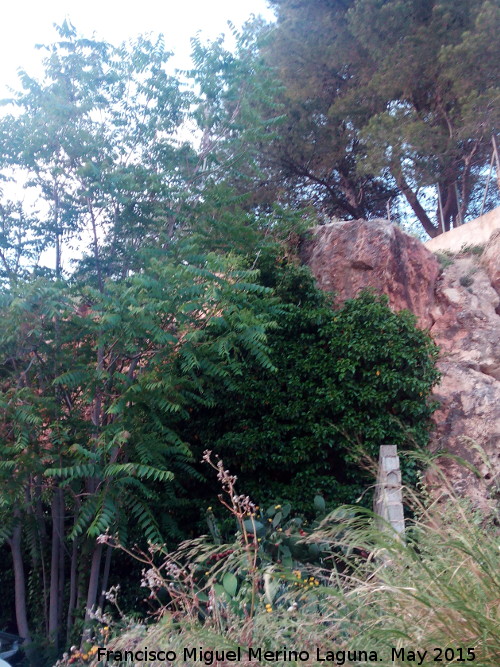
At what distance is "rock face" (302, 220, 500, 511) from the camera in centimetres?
971

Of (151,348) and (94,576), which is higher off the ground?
(151,348)

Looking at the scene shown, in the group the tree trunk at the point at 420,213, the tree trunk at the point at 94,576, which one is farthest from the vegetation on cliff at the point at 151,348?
the tree trunk at the point at 420,213

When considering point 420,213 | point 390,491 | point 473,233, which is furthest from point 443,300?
point 420,213

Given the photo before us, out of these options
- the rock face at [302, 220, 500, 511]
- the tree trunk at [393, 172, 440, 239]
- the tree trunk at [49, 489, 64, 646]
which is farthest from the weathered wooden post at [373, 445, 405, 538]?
the tree trunk at [393, 172, 440, 239]

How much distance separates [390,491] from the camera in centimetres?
571

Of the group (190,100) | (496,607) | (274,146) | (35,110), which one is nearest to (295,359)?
(190,100)

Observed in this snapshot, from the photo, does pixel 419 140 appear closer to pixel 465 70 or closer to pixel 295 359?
pixel 465 70

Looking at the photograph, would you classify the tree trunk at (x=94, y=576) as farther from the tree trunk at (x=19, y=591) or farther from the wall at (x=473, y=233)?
the wall at (x=473, y=233)

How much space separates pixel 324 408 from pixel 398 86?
11.8 meters

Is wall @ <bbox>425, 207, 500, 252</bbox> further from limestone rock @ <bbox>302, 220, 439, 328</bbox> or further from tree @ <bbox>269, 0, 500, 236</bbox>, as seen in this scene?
limestone rock @ <bbox>302, 220, 439, 328</bbox>

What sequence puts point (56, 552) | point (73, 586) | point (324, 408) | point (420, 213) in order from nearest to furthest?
point (73, 586), point (56, 552), point (324, 408), point (420, 213)

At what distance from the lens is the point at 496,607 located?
2.88 meters

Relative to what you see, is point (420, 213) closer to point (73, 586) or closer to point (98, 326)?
point (98, 326)

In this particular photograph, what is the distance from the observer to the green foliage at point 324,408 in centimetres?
825
